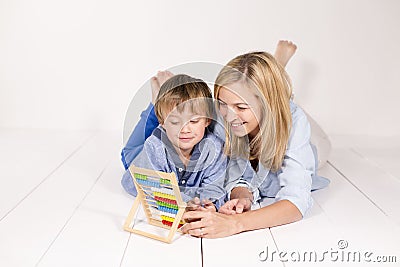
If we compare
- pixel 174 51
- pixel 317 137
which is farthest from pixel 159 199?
pixel 174 51

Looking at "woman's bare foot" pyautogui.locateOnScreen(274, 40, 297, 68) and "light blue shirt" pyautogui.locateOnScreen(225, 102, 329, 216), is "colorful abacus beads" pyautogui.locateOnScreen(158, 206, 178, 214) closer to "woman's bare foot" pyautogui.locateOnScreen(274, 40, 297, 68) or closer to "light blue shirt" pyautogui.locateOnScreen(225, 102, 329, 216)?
"light blue shirt" pyautogui.locateOnScreen(225, 102, 329, 216)

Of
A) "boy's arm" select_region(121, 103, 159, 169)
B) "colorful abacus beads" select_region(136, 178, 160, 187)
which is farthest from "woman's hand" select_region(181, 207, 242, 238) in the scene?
"boy's arm" select_region(121, 103, 159, 169)

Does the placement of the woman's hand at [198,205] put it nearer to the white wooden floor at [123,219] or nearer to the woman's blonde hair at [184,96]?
the white wooden floor at [123,219]

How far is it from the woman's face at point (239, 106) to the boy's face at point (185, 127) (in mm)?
60

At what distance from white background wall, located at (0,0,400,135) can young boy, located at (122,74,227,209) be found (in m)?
1.22

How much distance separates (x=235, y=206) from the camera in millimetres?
1511

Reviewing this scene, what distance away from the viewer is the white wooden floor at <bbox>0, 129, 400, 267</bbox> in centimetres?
128

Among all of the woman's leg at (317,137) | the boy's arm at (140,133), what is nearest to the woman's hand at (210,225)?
the boy's arm at (140,133)

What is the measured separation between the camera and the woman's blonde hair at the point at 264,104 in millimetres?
1488

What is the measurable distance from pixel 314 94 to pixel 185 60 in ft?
2.02

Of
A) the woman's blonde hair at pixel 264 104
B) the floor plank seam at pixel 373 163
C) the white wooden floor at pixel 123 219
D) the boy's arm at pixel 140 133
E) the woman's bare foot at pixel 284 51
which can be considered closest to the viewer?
the white wooden floor at pixel 123 219

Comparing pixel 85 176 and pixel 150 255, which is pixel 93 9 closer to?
pixel 85 176

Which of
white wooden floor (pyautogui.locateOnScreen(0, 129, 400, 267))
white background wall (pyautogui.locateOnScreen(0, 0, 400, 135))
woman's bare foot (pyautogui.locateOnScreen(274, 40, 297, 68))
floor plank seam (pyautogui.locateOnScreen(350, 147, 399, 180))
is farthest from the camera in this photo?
white background wall (pyautogui.locateOnScreen(0, 0, 400, 135))

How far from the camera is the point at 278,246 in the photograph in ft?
4.42
